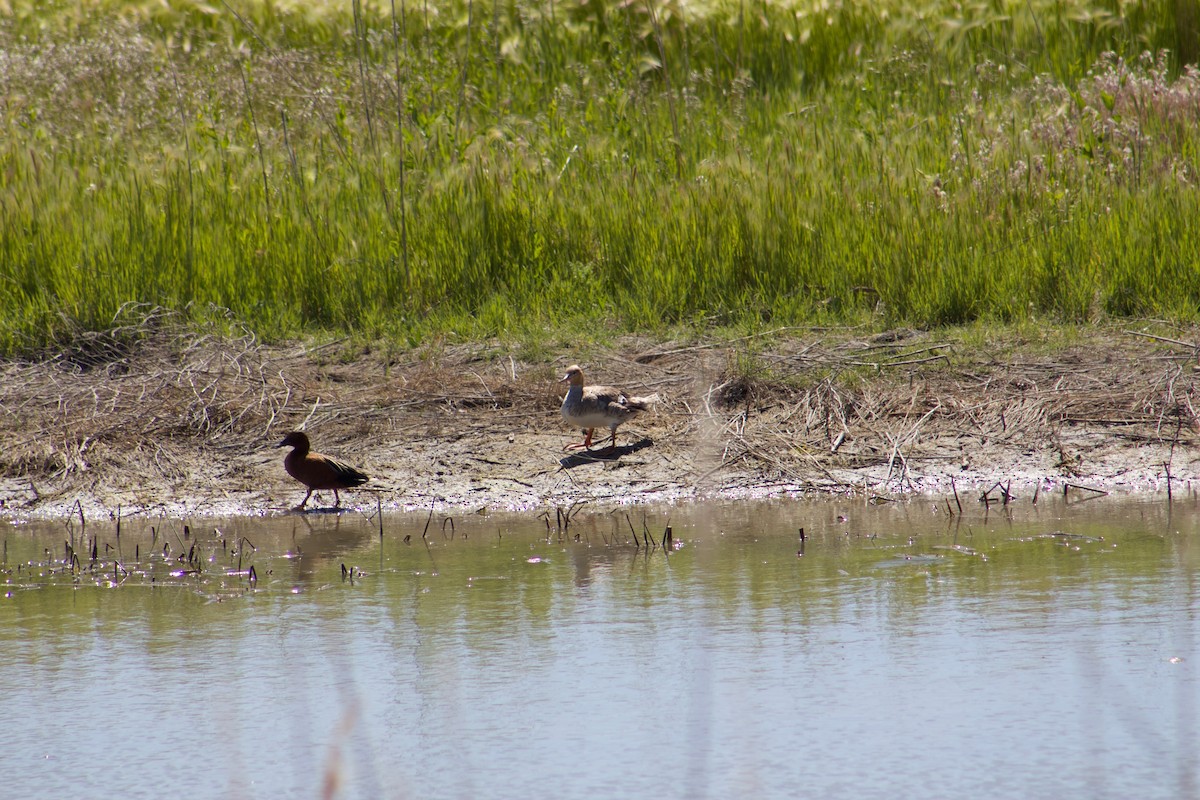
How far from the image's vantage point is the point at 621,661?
4.06m

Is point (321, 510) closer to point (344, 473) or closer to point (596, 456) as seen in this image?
point (344, 473)

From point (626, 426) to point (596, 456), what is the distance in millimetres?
428

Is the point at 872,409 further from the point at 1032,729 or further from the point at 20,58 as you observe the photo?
the point at 20,58

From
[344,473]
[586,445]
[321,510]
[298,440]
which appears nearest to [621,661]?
[344,473]

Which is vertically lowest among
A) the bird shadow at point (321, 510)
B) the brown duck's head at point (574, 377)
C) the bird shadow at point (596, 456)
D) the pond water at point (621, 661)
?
the pond water at point (621, 661)

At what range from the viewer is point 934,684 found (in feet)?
12.5

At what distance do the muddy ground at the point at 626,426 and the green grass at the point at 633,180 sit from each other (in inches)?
18.0

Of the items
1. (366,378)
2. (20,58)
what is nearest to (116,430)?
(366,378)

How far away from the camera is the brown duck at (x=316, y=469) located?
6.51 m

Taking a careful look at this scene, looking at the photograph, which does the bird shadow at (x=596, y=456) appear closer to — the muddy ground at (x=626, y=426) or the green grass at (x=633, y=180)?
the muddy ground at (x=626, y=426)

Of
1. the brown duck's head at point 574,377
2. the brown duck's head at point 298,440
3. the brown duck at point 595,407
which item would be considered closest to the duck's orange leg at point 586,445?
the brown duck at point 595,407

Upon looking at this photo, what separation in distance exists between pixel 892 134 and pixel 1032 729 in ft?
25.9

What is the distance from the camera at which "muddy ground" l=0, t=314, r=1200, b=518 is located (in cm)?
672

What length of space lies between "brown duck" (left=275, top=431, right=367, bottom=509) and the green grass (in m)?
1.88
